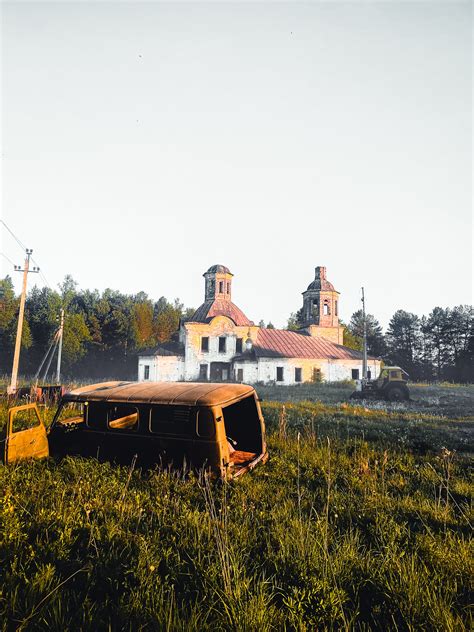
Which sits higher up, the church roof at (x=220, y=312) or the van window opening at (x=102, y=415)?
the church roof at (x=220, y=312)

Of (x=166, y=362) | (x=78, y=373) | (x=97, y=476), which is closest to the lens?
(x=97, y=476)

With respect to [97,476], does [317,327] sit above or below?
above

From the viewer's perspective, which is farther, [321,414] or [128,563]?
[321,414]

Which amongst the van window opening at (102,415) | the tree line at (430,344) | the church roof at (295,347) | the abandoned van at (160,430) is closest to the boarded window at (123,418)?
the abandoned van at (160,430)

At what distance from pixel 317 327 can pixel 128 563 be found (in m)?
38.1

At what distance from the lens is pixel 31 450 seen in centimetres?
611

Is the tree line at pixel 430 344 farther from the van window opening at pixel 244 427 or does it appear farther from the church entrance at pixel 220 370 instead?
the van window opening at pixel 244 427

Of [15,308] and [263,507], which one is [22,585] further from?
[15,308]

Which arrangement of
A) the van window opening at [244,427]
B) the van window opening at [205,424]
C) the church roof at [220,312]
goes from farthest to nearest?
1. the church roof at [220,312]
2. the van window opening at [244,427]
3. the van window opening at [205,424]

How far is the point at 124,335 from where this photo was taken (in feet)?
148

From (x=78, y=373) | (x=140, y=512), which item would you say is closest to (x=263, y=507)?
(x=140, y=512)

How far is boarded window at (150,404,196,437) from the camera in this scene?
17.4 ft

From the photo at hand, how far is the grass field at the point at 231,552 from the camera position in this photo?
266cm

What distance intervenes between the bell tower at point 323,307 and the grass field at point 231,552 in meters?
34.1
